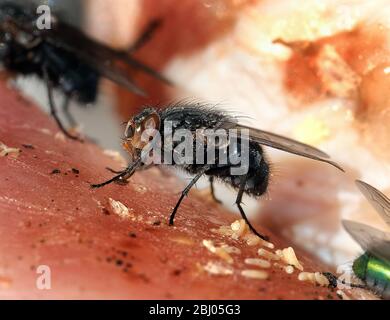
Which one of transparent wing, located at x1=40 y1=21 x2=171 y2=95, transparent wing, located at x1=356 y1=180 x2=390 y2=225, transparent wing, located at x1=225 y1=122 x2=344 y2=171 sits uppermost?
transparent wing, located at x1=40 y1=21 x2=171 y2=95

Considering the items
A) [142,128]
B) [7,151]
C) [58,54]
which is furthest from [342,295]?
[58,54]

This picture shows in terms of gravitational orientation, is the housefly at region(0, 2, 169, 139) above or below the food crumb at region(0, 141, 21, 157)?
above

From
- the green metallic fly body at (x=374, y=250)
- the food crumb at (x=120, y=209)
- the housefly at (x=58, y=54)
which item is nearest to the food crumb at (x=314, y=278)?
the green metallic fly body at (x=374, y=250)

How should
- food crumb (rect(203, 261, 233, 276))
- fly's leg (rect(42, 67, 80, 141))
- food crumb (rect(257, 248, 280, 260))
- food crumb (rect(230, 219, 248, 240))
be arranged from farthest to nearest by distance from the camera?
1. fly's leg (rect(42, 67, 80, 141))
2. food crumb (rect(230, 219, 248, 240))
3. food crumb (rect(257, 248, 280, 260))
4. food crumb (rect(203, 261, 233, 276))

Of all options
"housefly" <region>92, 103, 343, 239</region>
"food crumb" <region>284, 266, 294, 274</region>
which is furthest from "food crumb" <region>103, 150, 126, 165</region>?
"food crumb" <region>284, 266, 294, 274</region>

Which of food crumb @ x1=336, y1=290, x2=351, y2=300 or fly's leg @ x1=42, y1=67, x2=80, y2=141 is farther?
fly's leg @ x1=42, y1=67, x2=80, y2=141

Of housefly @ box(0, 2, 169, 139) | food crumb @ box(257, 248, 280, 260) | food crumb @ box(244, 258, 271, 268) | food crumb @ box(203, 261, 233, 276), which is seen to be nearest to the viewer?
food crumb @ box(203, 261, 233, 276)

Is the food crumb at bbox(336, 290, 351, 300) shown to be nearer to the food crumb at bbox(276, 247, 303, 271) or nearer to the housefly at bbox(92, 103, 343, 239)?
the food crumb at bbox(276, 247, 303, 271)
